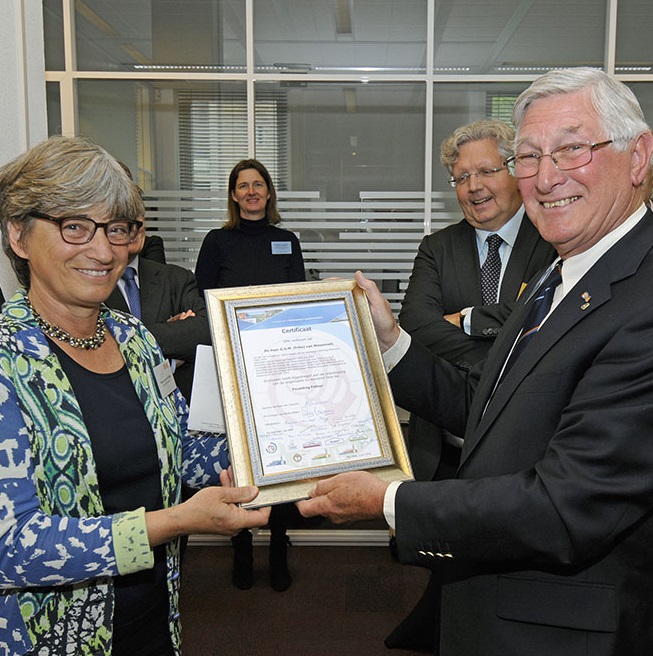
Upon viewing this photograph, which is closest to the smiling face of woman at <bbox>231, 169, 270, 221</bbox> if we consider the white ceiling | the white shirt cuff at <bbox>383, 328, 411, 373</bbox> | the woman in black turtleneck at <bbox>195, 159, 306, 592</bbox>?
the woman in black turtleneck at <bbox>195, 159, 306, 592</bbox>

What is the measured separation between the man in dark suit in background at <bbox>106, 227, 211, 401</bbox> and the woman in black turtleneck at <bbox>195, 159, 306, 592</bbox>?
3.03 ft

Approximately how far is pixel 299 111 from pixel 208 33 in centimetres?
84

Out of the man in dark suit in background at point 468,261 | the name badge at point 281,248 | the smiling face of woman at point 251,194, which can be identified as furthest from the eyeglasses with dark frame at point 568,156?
the smiling face of woman at point 251,194

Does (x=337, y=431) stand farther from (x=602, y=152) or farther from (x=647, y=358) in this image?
(x=602, y=152)

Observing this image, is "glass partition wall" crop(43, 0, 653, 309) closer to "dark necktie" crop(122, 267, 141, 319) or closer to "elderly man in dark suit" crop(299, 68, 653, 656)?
"dark necktie" crop(122, 267, 141, 319)

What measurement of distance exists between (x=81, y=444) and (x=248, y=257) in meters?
2.90

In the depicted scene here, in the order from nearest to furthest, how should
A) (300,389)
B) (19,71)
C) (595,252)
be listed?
(595,252) < (300,389) < (19,71)

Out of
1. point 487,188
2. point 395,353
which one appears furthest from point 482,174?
point 395,353

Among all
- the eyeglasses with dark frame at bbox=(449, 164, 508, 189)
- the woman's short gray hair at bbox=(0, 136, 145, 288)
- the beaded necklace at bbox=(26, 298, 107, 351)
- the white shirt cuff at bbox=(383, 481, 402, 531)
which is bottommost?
the white shirt cuff at bbox=(383, 481, 402, 531)

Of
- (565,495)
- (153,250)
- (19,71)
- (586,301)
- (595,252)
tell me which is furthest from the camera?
(153,250)

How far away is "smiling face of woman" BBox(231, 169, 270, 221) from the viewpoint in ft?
14.8

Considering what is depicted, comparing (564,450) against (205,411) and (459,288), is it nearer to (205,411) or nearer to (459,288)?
(205,411)

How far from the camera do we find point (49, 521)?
1447mm

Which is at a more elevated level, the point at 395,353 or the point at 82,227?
the point at 82,227
